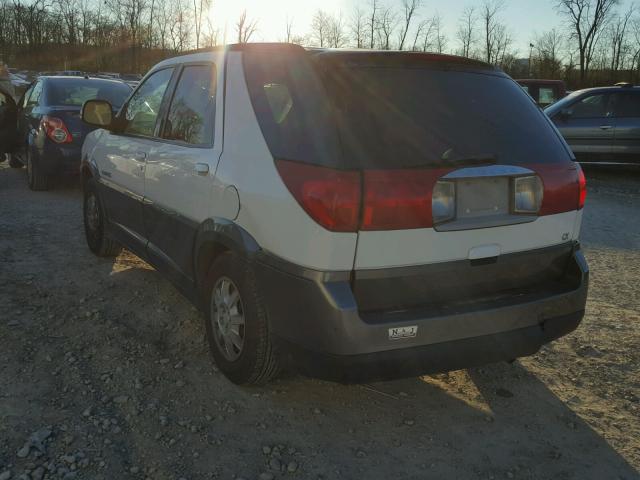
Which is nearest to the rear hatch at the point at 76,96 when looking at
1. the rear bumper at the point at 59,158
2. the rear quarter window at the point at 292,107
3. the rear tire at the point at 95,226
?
the rear bumper at the point at 59,158

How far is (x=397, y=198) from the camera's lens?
7.77ft

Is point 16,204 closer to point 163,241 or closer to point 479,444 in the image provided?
point 163,241

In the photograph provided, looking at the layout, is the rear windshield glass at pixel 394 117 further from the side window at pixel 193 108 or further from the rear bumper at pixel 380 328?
the rear bumper at pixel 380 328

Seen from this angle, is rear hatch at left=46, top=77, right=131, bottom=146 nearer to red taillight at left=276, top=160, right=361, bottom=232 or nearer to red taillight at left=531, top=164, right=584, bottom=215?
red taillight at left=276, top=160, right=361, bottom=232

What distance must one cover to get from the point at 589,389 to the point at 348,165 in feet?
6.64

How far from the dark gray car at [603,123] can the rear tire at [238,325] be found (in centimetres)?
976

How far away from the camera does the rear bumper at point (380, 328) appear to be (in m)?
2.38

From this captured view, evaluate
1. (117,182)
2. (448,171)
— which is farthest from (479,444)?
(117,182)

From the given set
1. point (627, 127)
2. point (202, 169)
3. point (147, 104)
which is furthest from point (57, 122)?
point (627, 127)

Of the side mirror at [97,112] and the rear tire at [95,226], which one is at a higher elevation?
the side mirror at [97,112]

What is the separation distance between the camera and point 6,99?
9805mm

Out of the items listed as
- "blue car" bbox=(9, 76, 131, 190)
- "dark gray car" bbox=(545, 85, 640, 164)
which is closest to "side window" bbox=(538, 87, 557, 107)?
"dark gray car" bbox=(545, 85, 640, 164)

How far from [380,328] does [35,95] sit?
8773mm

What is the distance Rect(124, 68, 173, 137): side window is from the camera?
159 inches
